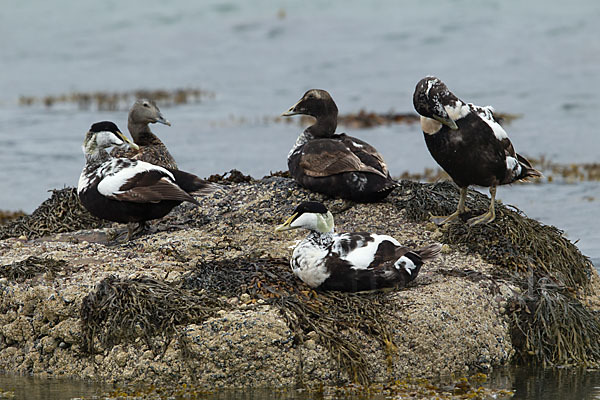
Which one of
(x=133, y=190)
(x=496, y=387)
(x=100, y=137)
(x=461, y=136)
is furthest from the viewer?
(x=100, y=137)

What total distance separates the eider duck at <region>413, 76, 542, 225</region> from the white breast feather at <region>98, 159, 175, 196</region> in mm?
2149

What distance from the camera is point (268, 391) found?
5.56m

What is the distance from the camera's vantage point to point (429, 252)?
253 inches

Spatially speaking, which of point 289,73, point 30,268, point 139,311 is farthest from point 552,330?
point 289,73

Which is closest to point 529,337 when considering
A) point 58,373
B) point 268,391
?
point 268,391

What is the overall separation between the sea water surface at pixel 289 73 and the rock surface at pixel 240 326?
3.30m

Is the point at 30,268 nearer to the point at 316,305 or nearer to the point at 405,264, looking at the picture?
the point at 316,305

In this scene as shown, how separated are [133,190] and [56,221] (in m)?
1.46

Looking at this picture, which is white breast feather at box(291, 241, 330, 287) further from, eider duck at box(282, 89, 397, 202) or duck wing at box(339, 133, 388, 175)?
duck wing at box(339, 133, 388, 175)

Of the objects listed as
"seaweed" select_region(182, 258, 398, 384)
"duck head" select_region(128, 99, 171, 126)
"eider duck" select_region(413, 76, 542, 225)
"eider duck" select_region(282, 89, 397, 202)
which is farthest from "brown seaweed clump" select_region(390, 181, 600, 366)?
"duck head" select_region(128, 99, 171, 126)

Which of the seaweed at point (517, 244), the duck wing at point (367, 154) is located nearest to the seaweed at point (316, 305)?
the seaweed at point (517, 244)

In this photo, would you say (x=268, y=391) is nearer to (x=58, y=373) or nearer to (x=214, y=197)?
(x=58, y=373)

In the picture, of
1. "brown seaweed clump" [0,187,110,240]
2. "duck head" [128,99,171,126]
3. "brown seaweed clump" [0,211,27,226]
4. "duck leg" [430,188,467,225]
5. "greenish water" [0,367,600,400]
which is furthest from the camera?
"brown seaweed clump" [0,211,27,226]

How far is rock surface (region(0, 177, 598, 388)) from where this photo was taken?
18.6ft
